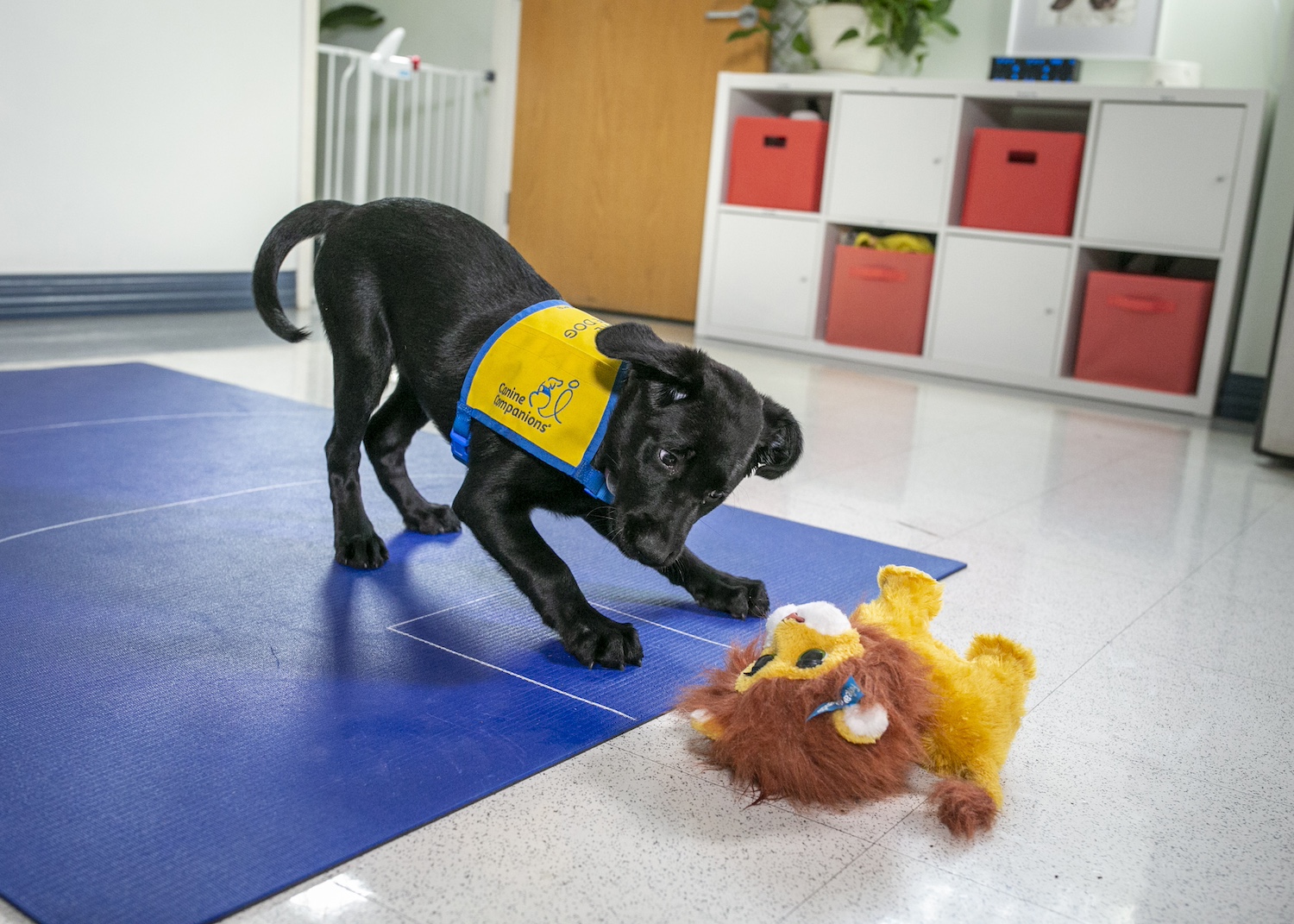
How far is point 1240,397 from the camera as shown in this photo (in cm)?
433

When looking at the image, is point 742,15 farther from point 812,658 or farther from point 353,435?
point 812,658

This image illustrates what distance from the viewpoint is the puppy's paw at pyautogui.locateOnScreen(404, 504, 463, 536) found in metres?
2.11

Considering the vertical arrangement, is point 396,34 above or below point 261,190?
above

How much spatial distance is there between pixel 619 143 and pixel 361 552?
14.1 feet

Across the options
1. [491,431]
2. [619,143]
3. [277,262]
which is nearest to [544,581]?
[491,431]

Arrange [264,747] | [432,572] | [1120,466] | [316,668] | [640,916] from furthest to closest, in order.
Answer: [1120,466]
[432,572]
[316,668]
[264,747]
[640,916]

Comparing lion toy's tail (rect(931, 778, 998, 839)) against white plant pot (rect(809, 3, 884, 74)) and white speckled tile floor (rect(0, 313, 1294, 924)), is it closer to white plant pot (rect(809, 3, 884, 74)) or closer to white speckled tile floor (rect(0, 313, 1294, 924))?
white speckled tile floor (rect(0, 313, 1294, 924))

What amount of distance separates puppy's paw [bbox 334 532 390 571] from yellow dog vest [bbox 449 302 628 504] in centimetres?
28

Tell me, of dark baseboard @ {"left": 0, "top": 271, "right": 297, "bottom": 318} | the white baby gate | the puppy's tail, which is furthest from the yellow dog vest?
the white baby gate

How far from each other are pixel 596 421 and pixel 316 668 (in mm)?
476

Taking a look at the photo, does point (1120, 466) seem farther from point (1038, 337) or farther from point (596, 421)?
point (596, 421)

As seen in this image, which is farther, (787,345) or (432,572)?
(787,345)

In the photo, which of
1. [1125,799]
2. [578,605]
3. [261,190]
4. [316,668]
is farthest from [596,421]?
[261,190]

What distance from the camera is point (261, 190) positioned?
4844mm
